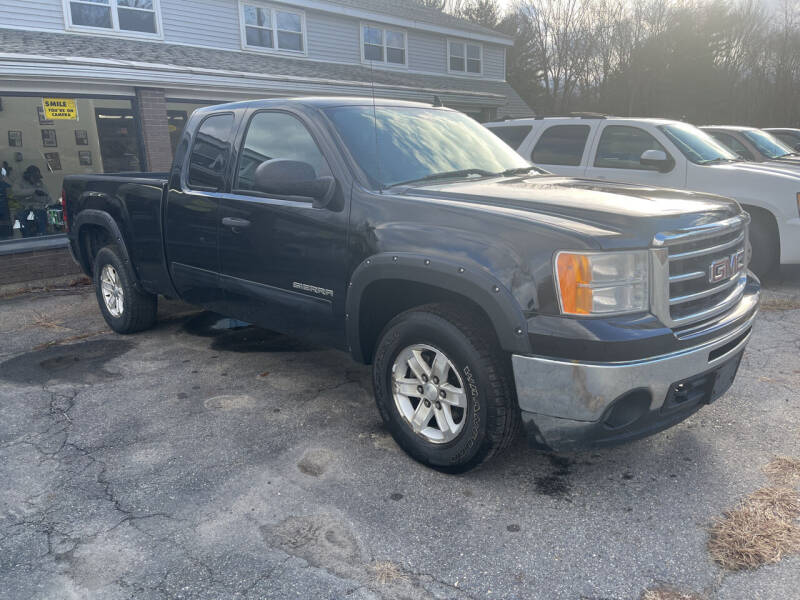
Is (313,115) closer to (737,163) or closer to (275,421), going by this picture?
(275,421)

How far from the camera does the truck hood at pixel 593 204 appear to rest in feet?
9.20

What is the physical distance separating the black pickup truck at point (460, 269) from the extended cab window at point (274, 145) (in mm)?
13

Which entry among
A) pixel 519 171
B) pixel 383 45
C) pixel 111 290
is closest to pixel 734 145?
pixel 519 171

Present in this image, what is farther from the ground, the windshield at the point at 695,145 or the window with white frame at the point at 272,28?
the window with white frame at the point at 272,28

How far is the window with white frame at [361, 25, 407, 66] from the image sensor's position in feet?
64.4

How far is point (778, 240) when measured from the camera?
286 inches

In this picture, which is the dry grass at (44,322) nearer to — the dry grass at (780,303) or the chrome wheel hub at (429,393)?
the chrome wheel hub at (429,393)

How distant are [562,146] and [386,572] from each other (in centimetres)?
668

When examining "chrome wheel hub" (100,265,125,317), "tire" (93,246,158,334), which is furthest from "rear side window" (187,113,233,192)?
"chrome wheel hub" (100,265,125,317)

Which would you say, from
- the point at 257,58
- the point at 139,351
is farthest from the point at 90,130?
the point at 139,351

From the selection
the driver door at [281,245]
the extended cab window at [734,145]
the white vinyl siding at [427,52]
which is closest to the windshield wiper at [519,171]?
the driver door at [281,245]

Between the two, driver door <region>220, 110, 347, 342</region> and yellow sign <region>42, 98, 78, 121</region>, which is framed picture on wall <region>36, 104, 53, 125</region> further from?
driver door <region>220, 110, 347, 342</region>

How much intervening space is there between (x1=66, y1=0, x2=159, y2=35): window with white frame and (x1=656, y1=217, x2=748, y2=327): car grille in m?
13.8

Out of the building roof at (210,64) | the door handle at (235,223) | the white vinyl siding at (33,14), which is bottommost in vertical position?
the door handle at (235,223)
